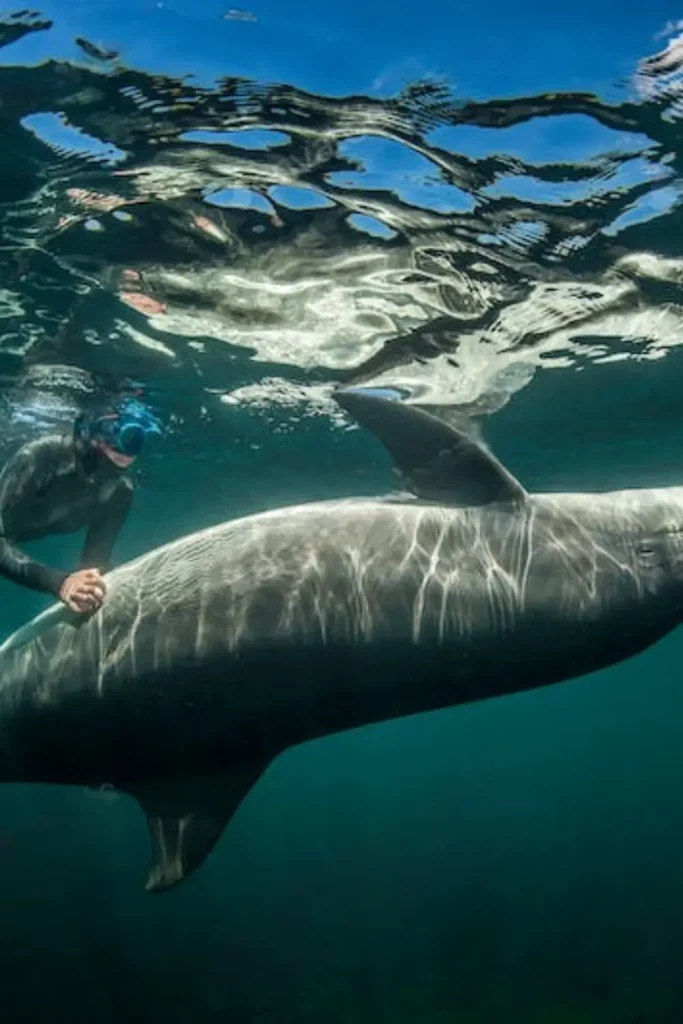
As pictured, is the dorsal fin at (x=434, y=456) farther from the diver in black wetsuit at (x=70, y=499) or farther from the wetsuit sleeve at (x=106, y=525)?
the wetsuit sleeve at (x=106, y=525)

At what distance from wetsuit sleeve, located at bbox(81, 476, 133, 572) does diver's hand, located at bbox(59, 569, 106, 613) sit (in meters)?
3.14

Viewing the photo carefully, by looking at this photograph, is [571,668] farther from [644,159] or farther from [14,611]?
[14,611]

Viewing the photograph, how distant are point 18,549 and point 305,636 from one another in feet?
10.2

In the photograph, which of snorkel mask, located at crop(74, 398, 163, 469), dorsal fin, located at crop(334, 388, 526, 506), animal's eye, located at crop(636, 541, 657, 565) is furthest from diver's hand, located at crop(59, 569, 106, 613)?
animal's eye, located at crop(636, 541, 657, 565)

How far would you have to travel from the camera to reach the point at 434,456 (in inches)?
261

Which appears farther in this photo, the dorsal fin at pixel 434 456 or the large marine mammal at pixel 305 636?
the dorsal fin at pixel 434 456

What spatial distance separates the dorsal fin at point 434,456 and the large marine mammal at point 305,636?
0.06ft

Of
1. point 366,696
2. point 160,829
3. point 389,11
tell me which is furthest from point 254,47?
point 160,829

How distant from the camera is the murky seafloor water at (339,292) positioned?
258 inches

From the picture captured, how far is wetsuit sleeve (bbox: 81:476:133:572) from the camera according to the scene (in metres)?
9.59

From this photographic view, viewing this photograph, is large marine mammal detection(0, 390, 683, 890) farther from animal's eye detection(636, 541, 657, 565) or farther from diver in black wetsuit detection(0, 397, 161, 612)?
diver in black wetsuit detection(0, 397, 161, 612)

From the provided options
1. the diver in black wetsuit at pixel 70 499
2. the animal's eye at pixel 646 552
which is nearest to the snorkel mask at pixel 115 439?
the diver in black wetsuit at pixel 70 499

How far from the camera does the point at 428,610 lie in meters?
5.89

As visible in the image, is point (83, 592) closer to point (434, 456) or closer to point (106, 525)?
point (434, 456)
